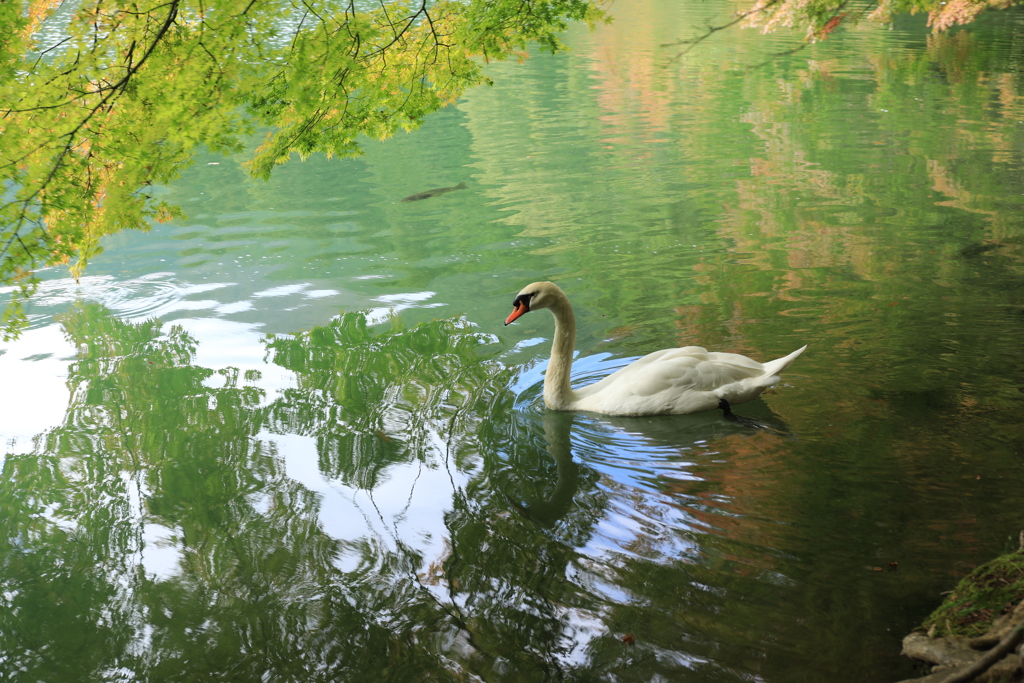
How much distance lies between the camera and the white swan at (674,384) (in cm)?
601

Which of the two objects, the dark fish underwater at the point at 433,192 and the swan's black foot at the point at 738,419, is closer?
the swan's black foot at the point at 738,419

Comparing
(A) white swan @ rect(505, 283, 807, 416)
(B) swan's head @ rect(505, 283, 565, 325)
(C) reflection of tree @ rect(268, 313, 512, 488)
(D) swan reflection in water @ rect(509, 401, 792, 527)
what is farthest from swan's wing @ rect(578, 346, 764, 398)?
(C) reflection of tree @ rect(268, 313, 512, 488)

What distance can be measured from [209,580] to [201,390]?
285cm

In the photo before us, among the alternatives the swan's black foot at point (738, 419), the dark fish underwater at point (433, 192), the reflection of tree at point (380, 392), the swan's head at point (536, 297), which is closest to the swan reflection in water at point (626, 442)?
the swan's black foot at point (738, 419)

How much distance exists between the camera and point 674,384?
6.03m

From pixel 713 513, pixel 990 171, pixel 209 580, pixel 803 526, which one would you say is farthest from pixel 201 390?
pixel 990 171

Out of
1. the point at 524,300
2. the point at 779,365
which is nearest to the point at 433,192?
the point at 524,300

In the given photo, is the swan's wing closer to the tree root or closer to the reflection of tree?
the reflection of tree

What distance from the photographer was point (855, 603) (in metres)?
4.01

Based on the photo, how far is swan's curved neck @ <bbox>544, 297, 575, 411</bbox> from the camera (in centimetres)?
631

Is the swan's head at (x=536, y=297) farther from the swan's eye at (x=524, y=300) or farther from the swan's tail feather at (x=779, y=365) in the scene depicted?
the swan's tail feather at (x=779, y=365)

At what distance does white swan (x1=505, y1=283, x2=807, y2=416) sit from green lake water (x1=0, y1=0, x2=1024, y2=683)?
0.14m

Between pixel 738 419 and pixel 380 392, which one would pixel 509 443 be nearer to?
pixel 380 392

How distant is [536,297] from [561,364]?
57cm
